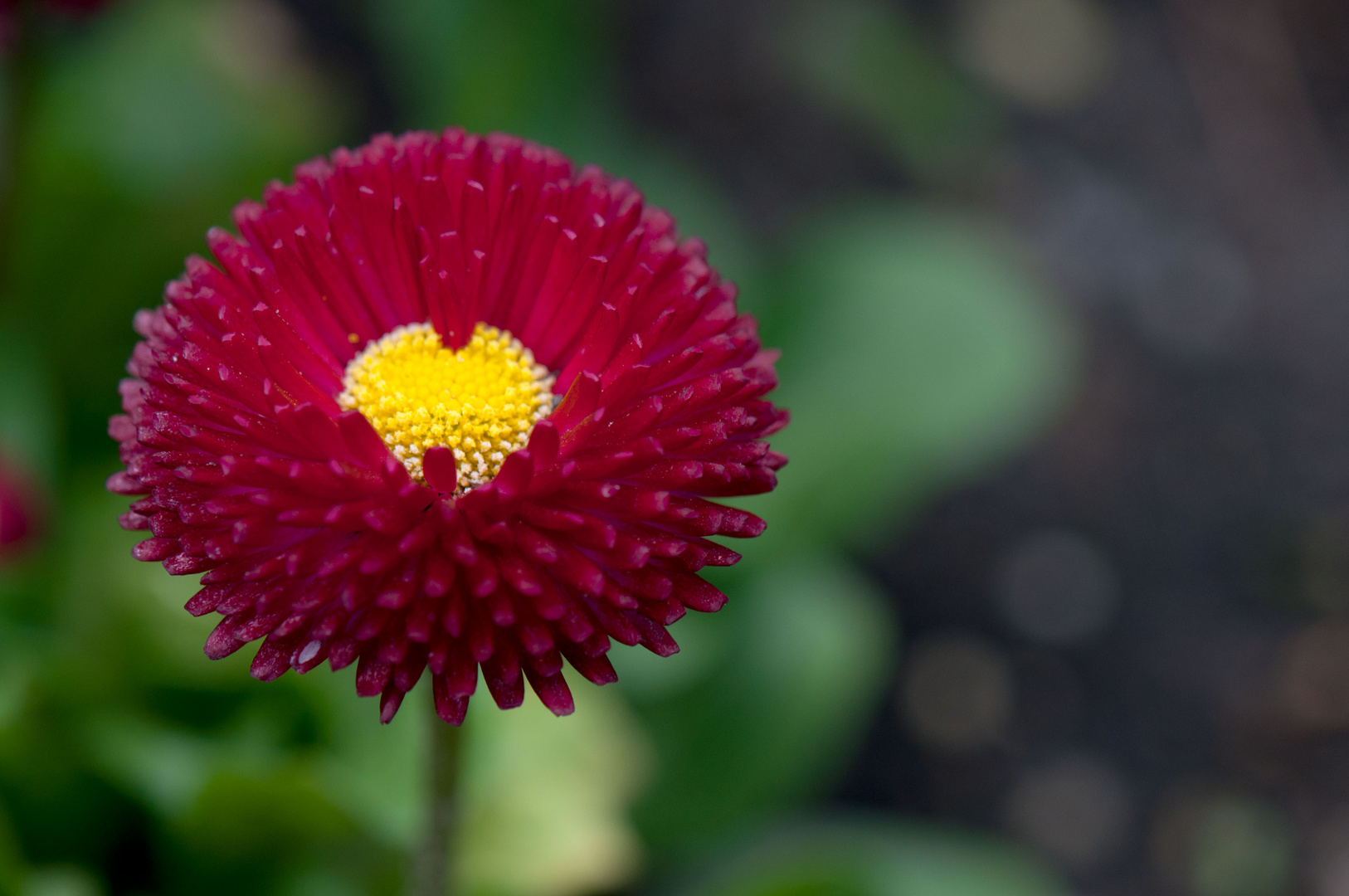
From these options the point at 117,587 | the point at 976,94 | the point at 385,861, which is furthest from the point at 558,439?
the point at 976,94

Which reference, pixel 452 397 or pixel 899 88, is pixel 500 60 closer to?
pixel 899 88

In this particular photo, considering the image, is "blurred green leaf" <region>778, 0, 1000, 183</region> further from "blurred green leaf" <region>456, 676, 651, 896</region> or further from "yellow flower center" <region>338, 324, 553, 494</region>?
"yellow flower center" <region>338, 324, 553, 494</region>

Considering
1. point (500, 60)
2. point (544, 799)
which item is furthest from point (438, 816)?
point (500, 60)

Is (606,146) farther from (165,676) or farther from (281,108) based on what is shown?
(165,676)

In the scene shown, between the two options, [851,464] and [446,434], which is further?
[851,464]

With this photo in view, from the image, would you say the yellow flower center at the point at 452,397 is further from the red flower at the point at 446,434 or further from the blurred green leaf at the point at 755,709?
the blurred green leaf at the point at 755,709

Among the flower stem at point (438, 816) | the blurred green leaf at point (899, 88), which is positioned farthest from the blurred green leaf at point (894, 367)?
the flower stem at point (438, 816)
